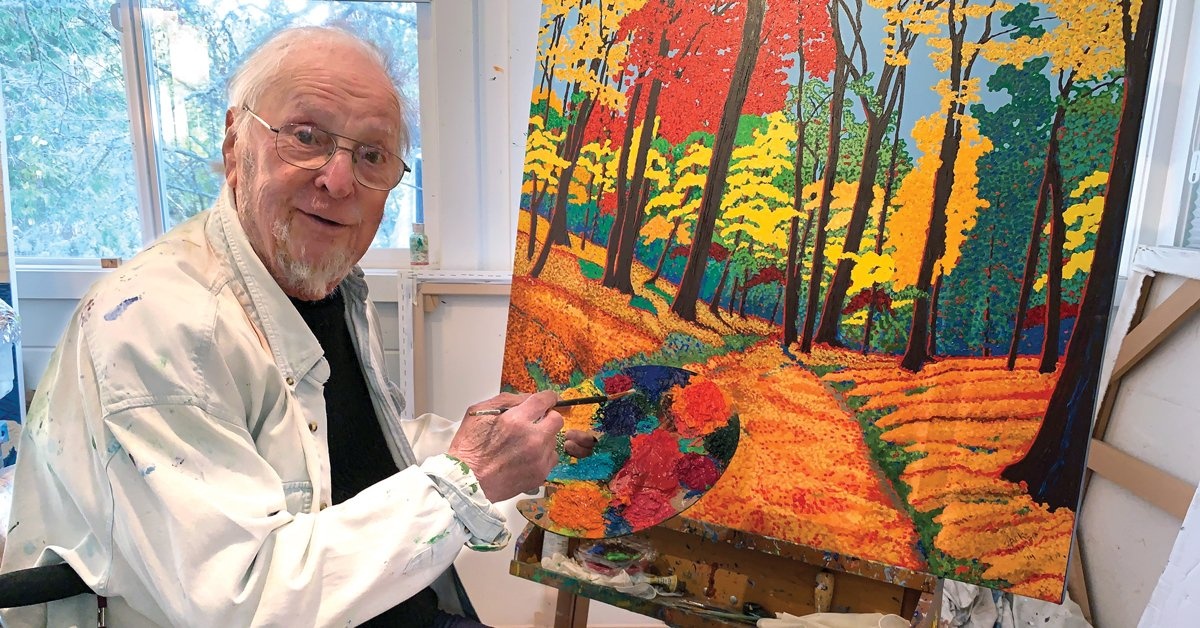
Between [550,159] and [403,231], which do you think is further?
[403,231]

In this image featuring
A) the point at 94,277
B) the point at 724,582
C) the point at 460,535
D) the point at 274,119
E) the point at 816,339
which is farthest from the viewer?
the point at 94,277

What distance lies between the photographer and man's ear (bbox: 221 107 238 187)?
1059mm

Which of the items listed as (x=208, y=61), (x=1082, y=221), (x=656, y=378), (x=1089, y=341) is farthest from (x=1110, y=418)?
(x=208, y=61)

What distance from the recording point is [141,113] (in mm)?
2096

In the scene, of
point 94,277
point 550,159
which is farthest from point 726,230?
point 94,277

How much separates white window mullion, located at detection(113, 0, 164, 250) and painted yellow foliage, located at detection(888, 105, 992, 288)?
226cm

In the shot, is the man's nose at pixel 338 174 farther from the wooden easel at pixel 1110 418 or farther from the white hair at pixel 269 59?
the wooden easel at pixel 1110 418

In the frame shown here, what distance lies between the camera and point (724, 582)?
52.9 inches

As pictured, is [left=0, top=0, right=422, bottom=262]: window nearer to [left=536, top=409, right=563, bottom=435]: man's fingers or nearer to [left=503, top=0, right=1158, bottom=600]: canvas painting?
[left=503, top=0, right=1158, bottom=600]: canvas painting

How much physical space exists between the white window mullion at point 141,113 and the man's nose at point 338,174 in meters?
1.53

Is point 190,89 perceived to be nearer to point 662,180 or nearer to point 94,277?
point 94,277

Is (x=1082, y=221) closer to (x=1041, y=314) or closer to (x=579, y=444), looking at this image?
(x=1041, y=314)

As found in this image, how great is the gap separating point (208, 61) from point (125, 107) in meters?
0.34

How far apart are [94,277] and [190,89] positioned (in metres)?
0.69
